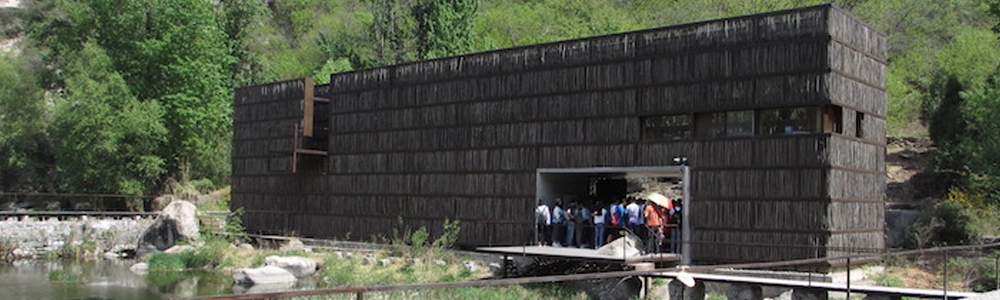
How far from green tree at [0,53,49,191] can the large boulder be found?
20.4 metres

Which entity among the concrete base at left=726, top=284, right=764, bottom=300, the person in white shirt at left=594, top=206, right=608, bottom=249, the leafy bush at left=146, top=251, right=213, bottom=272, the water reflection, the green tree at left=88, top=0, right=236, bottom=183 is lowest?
the water reflection

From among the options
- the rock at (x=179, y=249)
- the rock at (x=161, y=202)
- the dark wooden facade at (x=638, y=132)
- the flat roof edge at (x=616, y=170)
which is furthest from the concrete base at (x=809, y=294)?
the rock at (x=161, y=202)

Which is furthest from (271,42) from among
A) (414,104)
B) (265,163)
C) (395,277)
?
(395,277)

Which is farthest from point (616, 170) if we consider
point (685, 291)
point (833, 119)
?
point (685, 291)

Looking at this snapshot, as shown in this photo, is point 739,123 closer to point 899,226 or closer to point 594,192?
point 594,192

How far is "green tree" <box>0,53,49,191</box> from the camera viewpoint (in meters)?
53.9

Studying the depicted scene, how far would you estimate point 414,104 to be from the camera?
3056 cm

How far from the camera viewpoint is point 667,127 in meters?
23.9

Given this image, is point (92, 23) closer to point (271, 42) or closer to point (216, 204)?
point (216, 204)

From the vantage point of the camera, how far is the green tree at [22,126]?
177ft

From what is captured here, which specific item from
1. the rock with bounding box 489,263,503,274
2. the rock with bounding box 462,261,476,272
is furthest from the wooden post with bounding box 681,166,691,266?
the rock with bounding box 462,261,476,272

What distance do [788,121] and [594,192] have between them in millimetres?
9221

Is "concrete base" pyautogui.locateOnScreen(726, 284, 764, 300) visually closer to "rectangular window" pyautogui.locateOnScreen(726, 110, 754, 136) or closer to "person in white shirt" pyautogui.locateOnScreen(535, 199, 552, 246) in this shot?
"rectangular window" pyautogui.locateOnScreen(726, 110, 754, 136)

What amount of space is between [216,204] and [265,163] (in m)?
18.9
